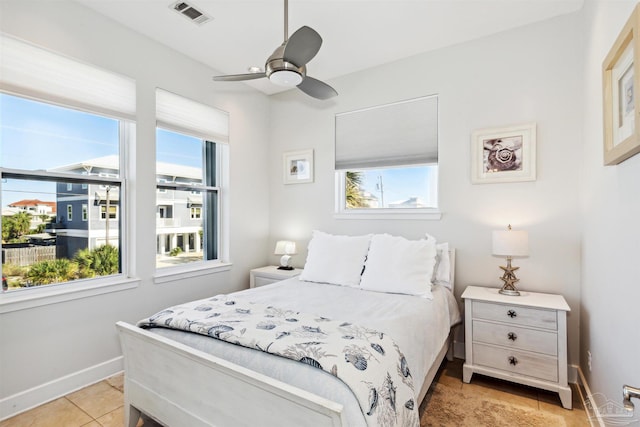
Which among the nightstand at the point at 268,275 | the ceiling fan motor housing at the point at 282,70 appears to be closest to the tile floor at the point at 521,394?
the nightstand at the point at 268,275

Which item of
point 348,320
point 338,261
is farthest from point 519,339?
point 338,261

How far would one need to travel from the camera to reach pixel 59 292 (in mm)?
2279

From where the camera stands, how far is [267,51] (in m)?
3.11

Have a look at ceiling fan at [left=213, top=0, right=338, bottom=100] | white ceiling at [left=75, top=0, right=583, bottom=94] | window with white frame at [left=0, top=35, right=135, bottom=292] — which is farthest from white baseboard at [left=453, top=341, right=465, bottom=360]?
window with white frame at [left=0, top=35, right=135, bottom=292]

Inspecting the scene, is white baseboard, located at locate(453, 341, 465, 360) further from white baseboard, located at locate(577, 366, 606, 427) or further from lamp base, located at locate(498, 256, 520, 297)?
white baseboard, located at locate(577, 366, 606, 427)

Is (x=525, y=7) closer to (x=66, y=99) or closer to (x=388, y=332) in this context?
(x=388, y=332)

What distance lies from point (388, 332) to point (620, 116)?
1492mm

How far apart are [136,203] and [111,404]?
1.52 m

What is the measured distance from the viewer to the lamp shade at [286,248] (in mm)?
3648

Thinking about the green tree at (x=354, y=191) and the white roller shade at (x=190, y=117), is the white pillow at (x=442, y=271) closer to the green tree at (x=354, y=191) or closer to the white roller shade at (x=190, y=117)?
the green tree at (x=354, y=191)

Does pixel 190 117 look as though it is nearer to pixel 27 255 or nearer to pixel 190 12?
pixel 190 12

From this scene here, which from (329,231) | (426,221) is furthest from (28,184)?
(426,221)

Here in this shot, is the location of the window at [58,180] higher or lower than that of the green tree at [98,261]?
higher

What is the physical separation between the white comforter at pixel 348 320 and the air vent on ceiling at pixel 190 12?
7.32 feet
